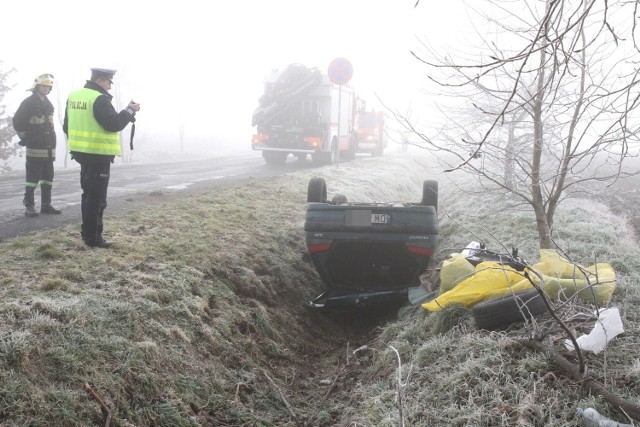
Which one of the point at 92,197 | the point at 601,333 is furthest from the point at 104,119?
the point at 601,333

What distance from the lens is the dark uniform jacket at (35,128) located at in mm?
6910

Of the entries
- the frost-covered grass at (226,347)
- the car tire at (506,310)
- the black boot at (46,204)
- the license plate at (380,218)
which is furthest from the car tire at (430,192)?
the black boot at (46,204)

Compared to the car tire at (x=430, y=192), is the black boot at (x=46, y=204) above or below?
below

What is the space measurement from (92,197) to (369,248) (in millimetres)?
2902

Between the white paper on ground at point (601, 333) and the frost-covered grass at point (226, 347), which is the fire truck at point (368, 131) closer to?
the frost-covered grass at point (226, 347)

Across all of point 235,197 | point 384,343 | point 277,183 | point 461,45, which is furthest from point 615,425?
point 277,183

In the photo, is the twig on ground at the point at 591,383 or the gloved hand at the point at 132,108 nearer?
the twig on ground at the point at 591,383

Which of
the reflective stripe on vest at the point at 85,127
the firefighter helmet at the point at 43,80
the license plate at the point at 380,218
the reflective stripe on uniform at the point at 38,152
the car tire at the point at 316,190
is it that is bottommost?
the license plate at the point at 380,218

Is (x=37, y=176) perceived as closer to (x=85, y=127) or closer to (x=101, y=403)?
(x=85, y=127)

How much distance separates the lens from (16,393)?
2.63 m

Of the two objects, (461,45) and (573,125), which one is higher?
(461,45)

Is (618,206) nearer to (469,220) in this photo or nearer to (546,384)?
(469,220)

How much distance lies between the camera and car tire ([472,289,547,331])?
3758mm

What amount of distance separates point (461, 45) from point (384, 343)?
3.51 m
